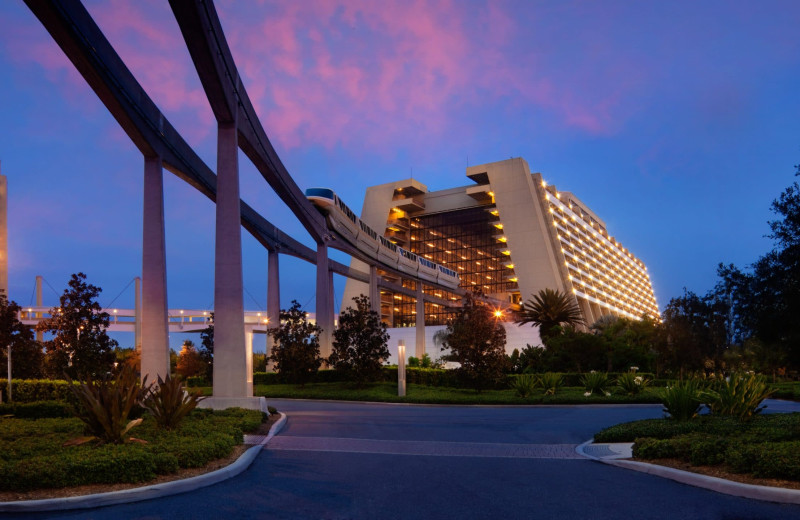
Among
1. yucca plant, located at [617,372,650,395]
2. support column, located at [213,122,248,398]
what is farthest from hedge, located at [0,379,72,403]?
yucca plant, located at [617,372,650,395]

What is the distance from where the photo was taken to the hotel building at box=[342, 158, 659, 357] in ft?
264

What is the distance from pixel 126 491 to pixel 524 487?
210 inches

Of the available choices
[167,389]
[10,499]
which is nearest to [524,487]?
[10,499]

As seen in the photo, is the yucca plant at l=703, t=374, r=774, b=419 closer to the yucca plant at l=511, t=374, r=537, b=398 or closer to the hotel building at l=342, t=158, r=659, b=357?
the yucca plant at l=511, t=374, r=537, b=398

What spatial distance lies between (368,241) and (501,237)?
37.1m

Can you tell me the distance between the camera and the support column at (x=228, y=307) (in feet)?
74.5

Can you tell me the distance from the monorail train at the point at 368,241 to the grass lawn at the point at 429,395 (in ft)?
42.8

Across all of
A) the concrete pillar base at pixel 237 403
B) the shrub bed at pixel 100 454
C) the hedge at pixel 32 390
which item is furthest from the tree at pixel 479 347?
the shrub bed at pixel 100 454

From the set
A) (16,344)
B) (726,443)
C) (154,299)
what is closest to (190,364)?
(16,344)

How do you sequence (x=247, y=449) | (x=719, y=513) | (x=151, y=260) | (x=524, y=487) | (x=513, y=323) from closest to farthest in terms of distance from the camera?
1. (x=719, y=513)
2. (x=524, y=487)
3. (x=247, y=449)
4. (x=151, y=260)
5. (x=513, y=323)

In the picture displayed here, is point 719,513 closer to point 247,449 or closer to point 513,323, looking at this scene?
point 247,449

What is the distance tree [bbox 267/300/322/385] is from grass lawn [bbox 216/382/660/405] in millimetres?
921

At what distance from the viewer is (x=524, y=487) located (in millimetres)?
9531

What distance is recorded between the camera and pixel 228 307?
22.9 m
